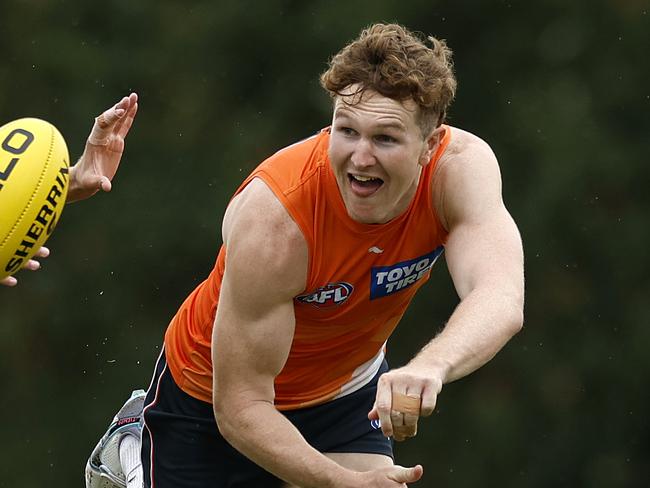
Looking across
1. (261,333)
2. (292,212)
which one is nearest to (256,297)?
(261,333)

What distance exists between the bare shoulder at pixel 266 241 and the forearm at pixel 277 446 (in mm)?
401

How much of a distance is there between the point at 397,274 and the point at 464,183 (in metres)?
0.40

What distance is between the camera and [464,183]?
4.73 m

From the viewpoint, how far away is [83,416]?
9477 mm

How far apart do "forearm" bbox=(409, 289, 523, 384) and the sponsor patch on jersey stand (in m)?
0.49

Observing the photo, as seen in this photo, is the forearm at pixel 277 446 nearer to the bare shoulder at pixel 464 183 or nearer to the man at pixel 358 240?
the man at pixel 358 240

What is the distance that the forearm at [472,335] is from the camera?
4102 mm

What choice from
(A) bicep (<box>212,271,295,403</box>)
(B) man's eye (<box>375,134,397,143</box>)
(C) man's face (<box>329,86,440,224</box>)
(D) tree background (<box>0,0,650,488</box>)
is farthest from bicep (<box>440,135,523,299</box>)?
(D) tree background (<box>0,0,650,488</box>)

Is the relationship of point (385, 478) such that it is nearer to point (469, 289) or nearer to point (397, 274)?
point (469, 289)

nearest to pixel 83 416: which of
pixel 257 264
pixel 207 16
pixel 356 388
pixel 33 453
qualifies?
pixel 33 453

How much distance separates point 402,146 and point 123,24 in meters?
5.26

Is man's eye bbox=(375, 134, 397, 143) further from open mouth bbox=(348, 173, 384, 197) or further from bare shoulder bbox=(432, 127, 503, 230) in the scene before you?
bare shoulder bbox=(432, 127, 503, 230)

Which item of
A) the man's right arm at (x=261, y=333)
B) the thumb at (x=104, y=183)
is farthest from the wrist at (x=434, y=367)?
the thumb at (x=104, y=183)

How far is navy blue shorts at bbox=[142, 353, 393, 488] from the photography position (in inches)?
210
